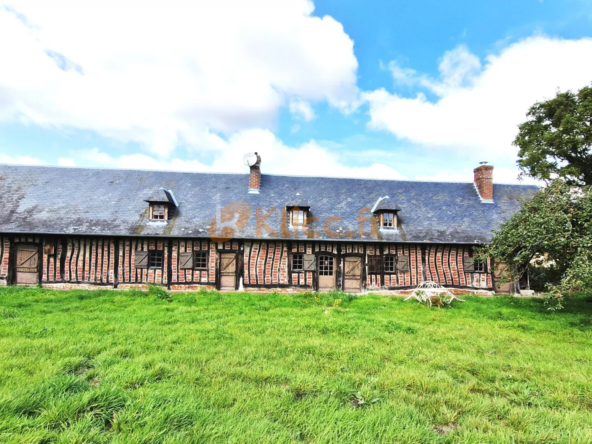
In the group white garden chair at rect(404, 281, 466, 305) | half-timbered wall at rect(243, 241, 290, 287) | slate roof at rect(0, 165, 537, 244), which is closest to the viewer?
white garden chair at rect(404, 281, 466, 305)

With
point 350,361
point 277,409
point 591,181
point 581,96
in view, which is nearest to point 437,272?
point 591,181

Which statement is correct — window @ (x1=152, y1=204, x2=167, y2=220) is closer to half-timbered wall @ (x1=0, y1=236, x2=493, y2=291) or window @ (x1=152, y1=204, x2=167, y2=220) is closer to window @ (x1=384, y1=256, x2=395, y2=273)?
half-timbered wall @ (x1=0, y1=236, x2=493, y2=291)

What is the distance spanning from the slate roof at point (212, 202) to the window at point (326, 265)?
97 centimetres

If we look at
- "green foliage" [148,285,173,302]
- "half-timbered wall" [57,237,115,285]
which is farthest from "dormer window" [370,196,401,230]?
"half-timbered wall" [57,237,115,285]

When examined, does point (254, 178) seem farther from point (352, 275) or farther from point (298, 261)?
point (352, 275)

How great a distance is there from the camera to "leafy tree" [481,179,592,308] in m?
7.71

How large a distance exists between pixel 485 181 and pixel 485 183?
106 millimetres

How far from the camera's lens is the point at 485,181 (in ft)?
51.0

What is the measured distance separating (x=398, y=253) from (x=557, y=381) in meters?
8.80

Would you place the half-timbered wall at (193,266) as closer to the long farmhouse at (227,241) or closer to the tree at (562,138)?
the long farmhouse at (227,241)

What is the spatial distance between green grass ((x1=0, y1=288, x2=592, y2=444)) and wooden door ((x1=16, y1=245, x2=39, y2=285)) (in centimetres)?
596

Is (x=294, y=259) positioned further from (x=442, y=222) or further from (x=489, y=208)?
(x=489, y=208)

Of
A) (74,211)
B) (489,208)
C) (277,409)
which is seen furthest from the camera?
(489,208)

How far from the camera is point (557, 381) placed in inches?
170
